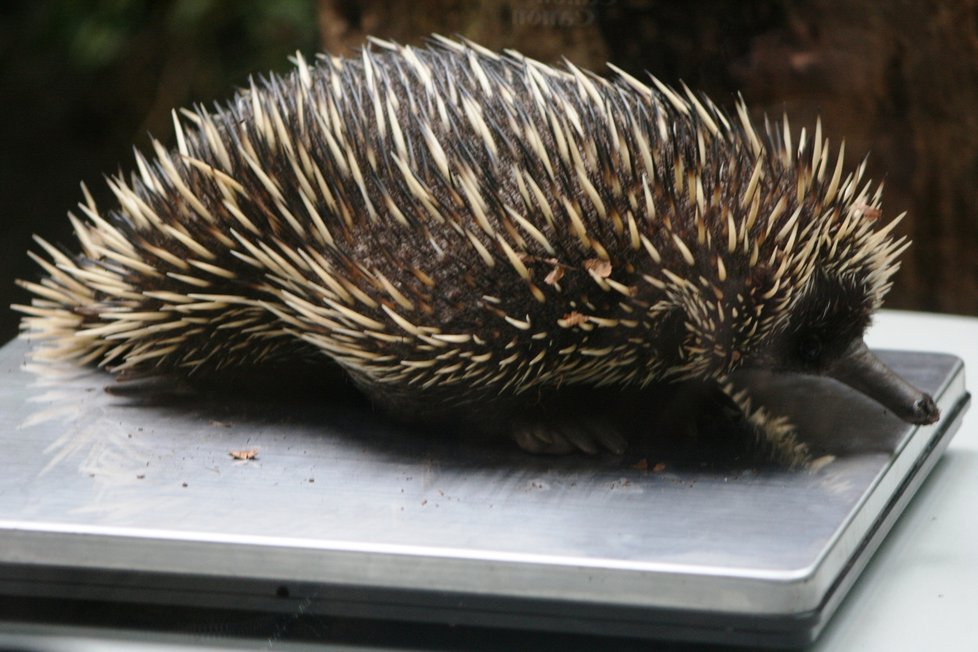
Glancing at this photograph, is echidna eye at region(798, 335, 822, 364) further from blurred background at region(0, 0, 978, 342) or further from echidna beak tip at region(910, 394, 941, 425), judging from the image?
blurred background at region(0, 0, 978, 342)

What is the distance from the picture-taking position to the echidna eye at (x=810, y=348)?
5.12 ft

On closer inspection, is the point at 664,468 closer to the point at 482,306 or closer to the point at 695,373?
the point at 695,373

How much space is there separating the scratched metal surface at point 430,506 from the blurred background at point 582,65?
0.52m

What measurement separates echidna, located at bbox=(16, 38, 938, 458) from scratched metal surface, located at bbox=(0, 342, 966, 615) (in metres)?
0.10

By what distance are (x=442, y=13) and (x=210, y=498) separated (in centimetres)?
123

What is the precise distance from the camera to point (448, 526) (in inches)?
54.8

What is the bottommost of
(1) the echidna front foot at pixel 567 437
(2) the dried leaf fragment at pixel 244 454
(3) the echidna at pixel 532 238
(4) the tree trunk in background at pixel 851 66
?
(2) the dried leaf fragment at pixel 244 454

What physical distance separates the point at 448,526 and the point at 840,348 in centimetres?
51

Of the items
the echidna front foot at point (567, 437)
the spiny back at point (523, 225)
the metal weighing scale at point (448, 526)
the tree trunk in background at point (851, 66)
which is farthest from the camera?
the tree trunk in background at point (851, 66)

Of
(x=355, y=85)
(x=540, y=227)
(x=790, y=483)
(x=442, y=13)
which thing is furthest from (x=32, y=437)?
(x=442, y=13)

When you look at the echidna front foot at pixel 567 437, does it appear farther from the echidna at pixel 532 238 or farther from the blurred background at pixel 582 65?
the blurred background at pixel 582 65

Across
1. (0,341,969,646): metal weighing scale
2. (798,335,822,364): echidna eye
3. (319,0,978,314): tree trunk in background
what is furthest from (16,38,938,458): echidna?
(319,0,978,314): tree trunk in background

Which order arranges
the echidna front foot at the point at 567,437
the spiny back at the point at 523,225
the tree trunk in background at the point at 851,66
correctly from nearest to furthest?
the spiny back at the point at 523,225, the echidna front foot at the point at 567,437, the tree trunk in background at the point at 851,66

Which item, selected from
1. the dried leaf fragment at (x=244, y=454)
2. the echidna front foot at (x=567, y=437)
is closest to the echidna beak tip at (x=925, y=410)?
the echidna front foot at (x=567, y=437)
